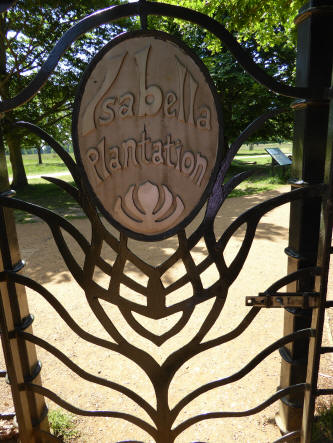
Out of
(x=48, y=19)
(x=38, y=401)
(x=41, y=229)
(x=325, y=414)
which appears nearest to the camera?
(x=38, y=401)

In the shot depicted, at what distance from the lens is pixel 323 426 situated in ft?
6.33

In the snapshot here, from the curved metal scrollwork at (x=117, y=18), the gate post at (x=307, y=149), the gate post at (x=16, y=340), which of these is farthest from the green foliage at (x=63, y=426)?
the curved metal scrollwork at (x=117, y=18)

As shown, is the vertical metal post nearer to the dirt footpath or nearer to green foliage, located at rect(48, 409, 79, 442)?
the dirt footpath

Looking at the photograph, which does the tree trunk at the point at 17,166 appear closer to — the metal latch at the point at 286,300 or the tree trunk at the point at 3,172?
the tree trunk at the point at 3,172

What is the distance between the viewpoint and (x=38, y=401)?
1766 millimetres

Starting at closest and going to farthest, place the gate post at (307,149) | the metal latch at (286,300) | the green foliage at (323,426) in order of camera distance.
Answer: the gate post at (307,149), the metal latch at (286,300), the green foliage at (323,426)

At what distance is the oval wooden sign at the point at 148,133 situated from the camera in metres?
1.17

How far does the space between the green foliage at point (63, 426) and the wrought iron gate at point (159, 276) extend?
310 millimetres

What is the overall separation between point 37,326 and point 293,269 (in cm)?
269

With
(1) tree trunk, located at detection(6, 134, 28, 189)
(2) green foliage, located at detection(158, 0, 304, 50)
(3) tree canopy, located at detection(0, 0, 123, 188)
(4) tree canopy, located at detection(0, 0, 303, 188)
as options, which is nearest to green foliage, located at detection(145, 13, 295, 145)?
(4) tree canopy, located at detection(0, 0, 303, 188)

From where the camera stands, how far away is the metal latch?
1.43 metres

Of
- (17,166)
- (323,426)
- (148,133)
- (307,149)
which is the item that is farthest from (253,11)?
(17,166)

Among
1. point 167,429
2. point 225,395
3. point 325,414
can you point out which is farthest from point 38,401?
point 325,414

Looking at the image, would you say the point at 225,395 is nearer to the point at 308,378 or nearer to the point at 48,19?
the point at 308,378
